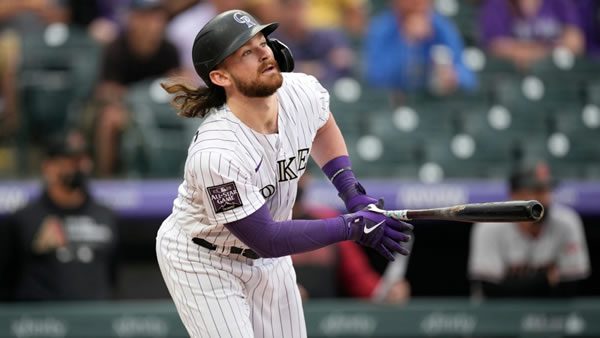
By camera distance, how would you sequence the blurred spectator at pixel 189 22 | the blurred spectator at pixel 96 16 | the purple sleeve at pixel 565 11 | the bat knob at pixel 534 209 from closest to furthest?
the bat knob at pixel 534 209 → the blurred spectator at pixel 189 22 → the blurred spectator at pixel 96 16 → the purple sleeve at pixel 565 11

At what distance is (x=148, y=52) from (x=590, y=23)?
3684mm

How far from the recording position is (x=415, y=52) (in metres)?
7.84

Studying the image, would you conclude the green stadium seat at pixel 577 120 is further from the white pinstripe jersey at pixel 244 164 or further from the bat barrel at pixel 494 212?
the bat barrel at pixel 494 212

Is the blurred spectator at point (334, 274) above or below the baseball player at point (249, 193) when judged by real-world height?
below

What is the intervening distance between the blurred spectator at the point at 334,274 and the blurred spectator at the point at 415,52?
1557 millimetres

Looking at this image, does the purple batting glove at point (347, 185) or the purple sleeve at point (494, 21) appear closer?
the purple batting glove at point (347, 185)

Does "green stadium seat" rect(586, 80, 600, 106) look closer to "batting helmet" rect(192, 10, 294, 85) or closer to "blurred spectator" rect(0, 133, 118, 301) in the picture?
"blurred spectator" rect(0, 133, 118, 301)

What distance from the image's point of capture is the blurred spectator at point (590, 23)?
9.16 m

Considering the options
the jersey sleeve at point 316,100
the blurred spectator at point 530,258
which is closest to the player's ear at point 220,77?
the jersey sleeve at point 316,100

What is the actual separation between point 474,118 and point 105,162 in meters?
2.46

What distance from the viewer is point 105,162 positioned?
7141mm

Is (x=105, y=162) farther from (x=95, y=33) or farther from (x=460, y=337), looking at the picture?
(x=460, y=337)

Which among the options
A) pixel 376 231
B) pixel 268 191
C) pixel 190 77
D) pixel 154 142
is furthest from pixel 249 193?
pixel 190 77

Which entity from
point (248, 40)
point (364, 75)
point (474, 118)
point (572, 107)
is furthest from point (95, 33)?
point (248, 40)
